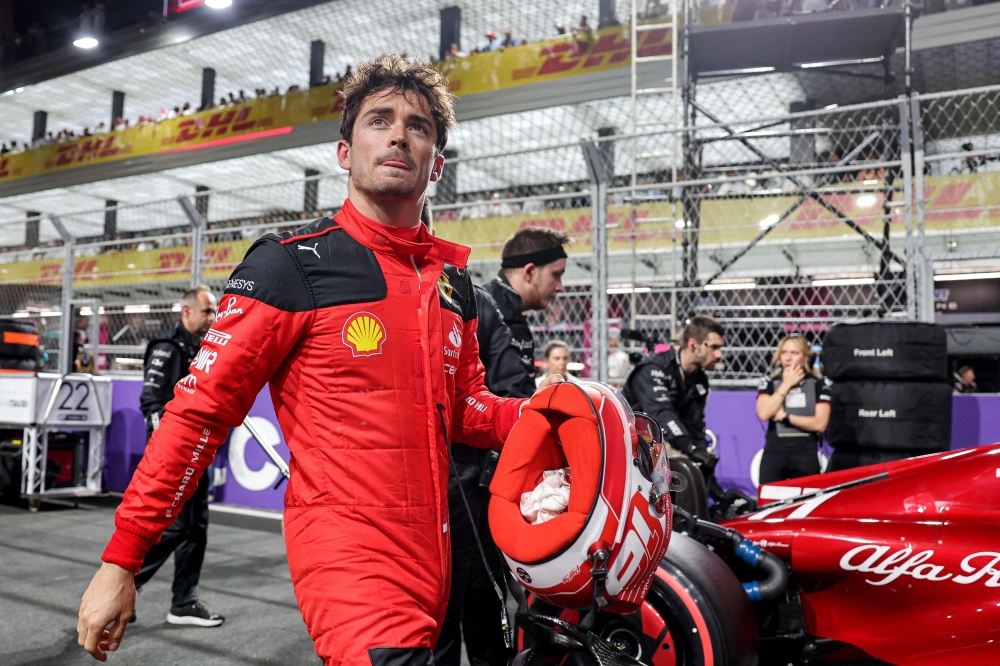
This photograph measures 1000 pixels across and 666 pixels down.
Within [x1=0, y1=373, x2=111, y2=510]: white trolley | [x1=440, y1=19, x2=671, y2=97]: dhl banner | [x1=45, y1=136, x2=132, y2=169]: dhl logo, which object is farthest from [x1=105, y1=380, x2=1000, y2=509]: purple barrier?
[x1=45, y1=136, x2=132, y2=169]: dhl logo

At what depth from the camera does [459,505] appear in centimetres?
276

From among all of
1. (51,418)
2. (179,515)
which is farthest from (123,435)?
(179,515)

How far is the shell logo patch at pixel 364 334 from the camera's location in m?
1.53

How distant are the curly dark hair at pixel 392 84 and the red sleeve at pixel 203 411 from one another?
1.73 ft

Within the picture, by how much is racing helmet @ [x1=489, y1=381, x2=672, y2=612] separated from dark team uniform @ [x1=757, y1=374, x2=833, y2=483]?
3.43 m

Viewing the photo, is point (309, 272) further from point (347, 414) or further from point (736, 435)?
point (736, 435)

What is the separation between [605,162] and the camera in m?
5.87

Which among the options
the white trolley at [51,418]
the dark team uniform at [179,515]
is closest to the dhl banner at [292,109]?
the white trolley at [51,418]

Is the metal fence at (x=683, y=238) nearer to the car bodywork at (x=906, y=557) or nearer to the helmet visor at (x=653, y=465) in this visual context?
the car bodywork at (x=906, y=557)

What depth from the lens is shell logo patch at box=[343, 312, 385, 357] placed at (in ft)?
Answer: 5.00

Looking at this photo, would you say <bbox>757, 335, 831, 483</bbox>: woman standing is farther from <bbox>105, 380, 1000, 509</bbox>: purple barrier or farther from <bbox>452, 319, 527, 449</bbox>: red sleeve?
<bbox>452, 319, 527, 449</bbox>: red sleeve

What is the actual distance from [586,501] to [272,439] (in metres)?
5.86

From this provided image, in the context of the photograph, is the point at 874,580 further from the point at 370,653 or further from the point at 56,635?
the point at 56,635

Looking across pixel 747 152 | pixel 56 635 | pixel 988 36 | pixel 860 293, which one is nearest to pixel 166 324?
pixel 56 635
